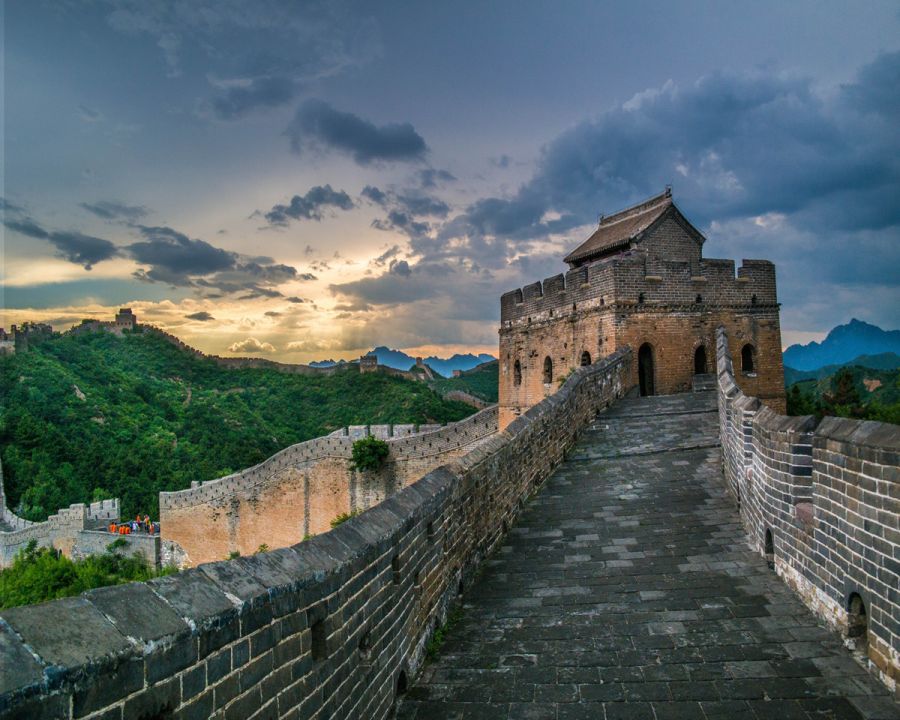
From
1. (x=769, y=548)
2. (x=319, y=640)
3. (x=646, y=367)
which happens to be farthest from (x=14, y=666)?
(x=646, y=367)

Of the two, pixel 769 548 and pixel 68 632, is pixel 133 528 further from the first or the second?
pixel 68 632

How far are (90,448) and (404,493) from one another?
150ft

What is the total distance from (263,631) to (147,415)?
170 ft

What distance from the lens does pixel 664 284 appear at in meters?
16.0

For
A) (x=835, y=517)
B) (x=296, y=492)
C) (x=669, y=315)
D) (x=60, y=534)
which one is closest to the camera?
(x=835, y=517)

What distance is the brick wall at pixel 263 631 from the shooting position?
1.62m

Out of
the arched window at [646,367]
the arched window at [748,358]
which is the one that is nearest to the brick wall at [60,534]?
the arched window at [646,367]

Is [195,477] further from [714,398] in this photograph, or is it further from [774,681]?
Answer: [774,681]

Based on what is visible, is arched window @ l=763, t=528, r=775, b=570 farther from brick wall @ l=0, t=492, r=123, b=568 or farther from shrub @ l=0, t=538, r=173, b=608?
brick wall @ l=0, t=492, r=123, b=568

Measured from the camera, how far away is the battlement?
1570 centimetres

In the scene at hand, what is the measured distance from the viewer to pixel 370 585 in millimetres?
3400

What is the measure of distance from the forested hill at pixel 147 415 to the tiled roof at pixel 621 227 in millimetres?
19760

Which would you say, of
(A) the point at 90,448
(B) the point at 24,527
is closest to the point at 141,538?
(B) the point at 24,527

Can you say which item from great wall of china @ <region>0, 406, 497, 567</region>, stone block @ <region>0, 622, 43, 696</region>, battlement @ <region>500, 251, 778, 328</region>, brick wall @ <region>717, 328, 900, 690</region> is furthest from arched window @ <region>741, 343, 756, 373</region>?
stone block @ <region>0, 622, 43, 696</region>
